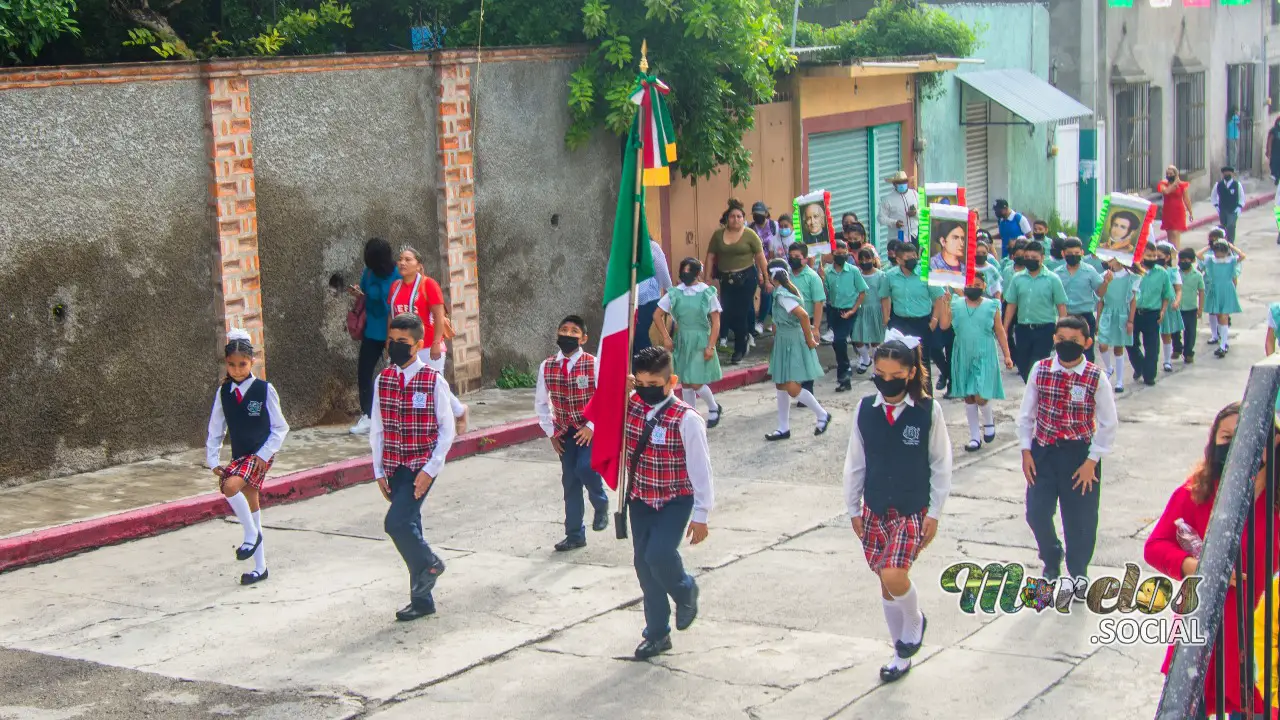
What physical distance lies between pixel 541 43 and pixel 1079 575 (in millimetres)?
9524

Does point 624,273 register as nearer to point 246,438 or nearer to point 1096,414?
point 246,438

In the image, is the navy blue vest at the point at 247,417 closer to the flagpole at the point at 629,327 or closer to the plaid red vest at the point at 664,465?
the flagpole at the point at 629,327

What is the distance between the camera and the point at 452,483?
12.0 m

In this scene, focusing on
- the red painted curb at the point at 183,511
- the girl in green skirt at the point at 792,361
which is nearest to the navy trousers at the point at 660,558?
the red painted curb at the point at 183,511

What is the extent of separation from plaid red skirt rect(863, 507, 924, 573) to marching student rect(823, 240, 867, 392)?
824 centimetres

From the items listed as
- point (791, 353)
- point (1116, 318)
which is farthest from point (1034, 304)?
point (791, 353)

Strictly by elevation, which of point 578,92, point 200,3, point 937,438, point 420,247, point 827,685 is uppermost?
point 200,3

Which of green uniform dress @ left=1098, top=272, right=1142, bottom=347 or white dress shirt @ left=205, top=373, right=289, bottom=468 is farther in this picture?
green uniform dress @ left=1098, top=272, right=1142, bottom=347

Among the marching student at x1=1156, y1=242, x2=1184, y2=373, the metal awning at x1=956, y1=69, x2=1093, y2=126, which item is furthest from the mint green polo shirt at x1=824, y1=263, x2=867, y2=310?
the metal awning at x1=956, y1=69, x2=1093, y2=126

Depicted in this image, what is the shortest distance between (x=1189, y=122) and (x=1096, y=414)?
2930 centimetres

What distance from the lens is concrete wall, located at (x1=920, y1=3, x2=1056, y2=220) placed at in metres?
25.0

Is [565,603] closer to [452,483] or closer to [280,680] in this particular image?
[280,680]

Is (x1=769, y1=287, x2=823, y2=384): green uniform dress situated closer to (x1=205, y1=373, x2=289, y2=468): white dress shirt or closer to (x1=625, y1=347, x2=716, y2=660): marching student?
(x1=205, y1=373, x2=289, y2=468): white dress shirt

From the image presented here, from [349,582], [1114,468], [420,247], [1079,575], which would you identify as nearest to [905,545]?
[1079,575]
